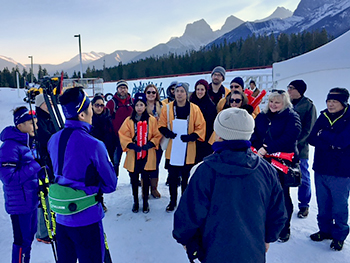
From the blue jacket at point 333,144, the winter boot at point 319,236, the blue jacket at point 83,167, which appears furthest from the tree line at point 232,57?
the winter boot at point 319,236

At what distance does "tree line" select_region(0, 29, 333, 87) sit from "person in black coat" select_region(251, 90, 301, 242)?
31.2 meters

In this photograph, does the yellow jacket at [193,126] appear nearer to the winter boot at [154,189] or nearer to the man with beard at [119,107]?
the winter boot at [154,189]

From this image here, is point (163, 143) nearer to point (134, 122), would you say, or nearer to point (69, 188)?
point (134, 122)

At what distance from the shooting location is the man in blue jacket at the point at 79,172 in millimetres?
1754

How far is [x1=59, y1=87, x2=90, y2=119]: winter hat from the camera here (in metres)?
1.77

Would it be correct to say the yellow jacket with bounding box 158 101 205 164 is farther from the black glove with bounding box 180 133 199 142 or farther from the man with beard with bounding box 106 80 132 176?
the man with beard with bounding box 106 80 132 176

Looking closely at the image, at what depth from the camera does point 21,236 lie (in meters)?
2.28

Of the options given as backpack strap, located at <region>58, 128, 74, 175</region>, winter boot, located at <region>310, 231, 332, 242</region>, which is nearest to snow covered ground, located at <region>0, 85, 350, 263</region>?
winter boot, located at <region>310, 231, 332, 242</region>

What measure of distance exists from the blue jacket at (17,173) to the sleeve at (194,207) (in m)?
1.64

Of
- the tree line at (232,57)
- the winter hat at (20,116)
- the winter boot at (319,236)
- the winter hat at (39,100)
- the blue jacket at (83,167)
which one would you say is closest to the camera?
the blue jacket at (83,167)

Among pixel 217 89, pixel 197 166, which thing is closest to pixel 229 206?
pixel 197 166

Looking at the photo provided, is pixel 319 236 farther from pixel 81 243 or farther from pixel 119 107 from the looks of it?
pixel 119 107

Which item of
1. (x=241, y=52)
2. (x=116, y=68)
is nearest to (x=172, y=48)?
(x=116, y=68)

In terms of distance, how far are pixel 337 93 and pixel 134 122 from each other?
2.73 meters
